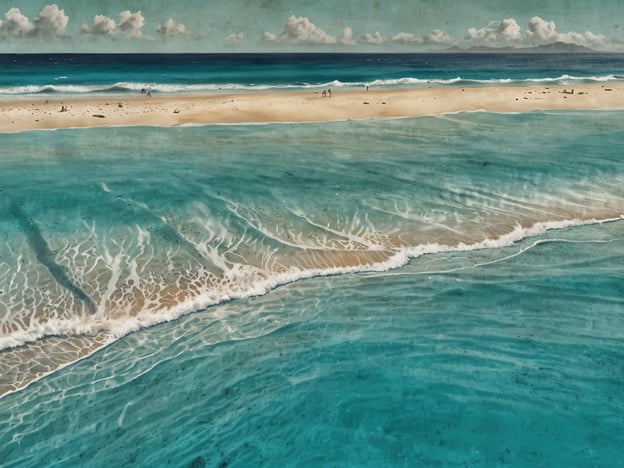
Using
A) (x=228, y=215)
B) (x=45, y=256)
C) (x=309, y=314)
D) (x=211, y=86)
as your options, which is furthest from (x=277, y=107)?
(x=309, y=314)

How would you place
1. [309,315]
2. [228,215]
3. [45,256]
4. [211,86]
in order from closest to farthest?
[309,315]
[45,256]
[228,215]
[211,86]

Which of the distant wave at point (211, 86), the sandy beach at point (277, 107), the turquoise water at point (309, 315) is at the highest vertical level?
the distant wave at point (211, 86)

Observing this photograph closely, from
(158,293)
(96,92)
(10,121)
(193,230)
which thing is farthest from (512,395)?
(96,92)

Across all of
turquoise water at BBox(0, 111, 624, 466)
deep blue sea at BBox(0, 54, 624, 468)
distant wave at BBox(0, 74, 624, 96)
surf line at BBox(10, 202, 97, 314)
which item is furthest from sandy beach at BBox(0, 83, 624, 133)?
surf line at BBox(10, 202, 97, 314)

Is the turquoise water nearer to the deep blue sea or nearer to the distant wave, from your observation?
the deep blue sea

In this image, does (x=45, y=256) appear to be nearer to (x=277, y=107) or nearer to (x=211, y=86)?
(x=277, y=107)

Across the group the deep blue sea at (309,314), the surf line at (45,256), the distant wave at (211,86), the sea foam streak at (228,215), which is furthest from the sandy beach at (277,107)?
the surf line at (45,256)

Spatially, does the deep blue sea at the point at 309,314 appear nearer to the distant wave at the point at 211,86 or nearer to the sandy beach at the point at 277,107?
the sandy beach at the point at 277,107
